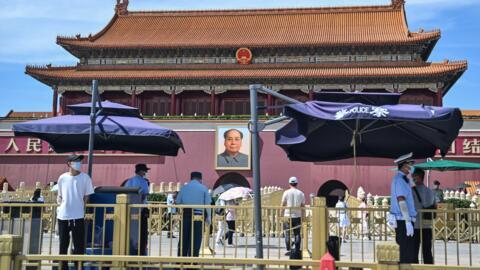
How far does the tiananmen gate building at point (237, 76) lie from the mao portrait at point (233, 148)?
30 centimetres

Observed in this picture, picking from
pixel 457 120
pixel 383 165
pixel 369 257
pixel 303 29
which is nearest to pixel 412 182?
pixel 457 120

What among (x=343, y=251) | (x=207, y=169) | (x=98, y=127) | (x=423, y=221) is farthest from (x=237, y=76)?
(x=423, y=221)

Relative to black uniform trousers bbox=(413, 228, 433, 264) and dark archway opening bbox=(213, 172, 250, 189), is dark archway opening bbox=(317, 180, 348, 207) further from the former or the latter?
black uniform trousers bbox=(413, 228, 433, 264)

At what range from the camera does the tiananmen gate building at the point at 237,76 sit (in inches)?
1075

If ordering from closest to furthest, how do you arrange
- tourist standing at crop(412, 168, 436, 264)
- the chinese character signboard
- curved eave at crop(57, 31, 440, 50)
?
tourist standing at crop(412, 168, 436, 264) → the chinese character signboard → curved eave at crop(57, 31, 440, 50)

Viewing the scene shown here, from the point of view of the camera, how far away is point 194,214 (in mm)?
8266

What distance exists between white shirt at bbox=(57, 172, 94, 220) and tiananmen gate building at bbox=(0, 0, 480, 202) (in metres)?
20.1

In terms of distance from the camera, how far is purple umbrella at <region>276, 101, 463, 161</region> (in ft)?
22.6

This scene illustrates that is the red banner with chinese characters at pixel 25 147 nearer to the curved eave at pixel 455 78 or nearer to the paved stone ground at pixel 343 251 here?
the paved stone ground at pixel 343 251

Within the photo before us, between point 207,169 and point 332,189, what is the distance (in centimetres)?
660

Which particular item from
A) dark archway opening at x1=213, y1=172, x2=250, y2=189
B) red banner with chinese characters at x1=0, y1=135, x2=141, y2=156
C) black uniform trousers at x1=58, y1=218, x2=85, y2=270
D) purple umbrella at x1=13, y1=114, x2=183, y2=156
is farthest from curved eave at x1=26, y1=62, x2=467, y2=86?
black uniform trousers at x1=58, y1=218, x2=85, y2=270

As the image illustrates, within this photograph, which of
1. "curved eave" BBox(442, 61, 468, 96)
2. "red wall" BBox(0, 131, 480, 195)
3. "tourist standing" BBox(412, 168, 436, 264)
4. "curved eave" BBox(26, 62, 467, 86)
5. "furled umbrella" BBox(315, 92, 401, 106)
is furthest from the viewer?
"curved eave" BBox(26, 62, 467, 86)

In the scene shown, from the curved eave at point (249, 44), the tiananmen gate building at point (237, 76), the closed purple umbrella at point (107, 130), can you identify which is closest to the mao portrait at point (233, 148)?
the tiananmen gate building at point (237, 76)

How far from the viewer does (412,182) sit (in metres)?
7.95
